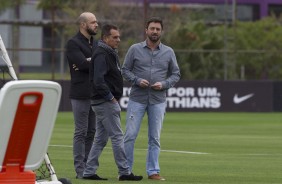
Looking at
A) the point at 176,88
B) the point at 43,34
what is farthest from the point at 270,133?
the point at 43,34

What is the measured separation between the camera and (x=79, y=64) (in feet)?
43.9

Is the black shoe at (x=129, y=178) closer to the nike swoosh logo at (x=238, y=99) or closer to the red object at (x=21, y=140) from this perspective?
the red object at (x=21, y=140)

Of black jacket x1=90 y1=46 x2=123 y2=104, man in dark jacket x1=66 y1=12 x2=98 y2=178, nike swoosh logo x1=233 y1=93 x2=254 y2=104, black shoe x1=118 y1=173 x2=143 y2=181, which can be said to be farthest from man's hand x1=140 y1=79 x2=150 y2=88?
nike swoosh logo x1=233 y1=93 x2=254 y2=104

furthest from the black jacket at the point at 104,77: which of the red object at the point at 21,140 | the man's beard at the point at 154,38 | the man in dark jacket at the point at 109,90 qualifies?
the red object at the point at 21,140

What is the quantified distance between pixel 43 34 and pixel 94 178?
33.9 metres

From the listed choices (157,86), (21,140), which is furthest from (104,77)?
(21,140)

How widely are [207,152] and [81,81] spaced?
17.8ft

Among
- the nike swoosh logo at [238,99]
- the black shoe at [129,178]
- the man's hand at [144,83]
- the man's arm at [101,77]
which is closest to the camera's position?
the man's arm at [101,77]

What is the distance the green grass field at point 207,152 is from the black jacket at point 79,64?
110 cm

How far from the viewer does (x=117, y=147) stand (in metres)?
12.9

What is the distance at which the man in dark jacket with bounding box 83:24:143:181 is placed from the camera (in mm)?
12727

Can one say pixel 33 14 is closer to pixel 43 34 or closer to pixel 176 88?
pixel 43 34

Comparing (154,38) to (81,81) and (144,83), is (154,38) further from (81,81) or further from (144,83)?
(81,81)

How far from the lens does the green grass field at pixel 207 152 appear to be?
1389 cm
